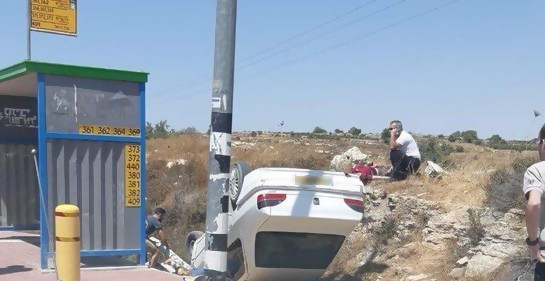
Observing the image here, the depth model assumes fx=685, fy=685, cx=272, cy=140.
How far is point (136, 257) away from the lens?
981 cm

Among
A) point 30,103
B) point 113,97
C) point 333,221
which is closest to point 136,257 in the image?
point 113,97

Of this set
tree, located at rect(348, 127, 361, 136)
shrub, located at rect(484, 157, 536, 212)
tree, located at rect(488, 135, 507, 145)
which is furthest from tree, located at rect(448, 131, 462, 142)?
shrub, located at rect(484, 157, 536, 212)

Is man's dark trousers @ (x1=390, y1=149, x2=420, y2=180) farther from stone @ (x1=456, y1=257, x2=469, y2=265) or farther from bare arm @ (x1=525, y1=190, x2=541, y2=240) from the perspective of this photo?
bare arm @ (x1=525, y1=190, x2=541, y2=240)

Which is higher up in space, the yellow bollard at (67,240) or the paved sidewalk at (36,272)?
the yellow bollard at (67,240)

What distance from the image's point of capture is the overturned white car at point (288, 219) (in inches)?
327

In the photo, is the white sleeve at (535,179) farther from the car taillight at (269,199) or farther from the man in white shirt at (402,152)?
the man in white shirt at (402,152)

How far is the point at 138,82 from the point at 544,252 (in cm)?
584

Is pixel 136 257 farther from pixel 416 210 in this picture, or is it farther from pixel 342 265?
pixel 416 210

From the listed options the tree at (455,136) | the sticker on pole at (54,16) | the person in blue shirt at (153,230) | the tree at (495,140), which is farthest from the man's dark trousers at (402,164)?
the tree at (455,136)

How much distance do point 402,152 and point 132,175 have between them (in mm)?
5812

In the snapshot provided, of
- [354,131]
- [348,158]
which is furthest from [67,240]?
[354,131]

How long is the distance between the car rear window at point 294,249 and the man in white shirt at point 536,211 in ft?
11.3

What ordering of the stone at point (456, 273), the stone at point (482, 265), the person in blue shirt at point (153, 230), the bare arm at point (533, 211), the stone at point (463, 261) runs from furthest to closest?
the person in blue shirt at point (153, 230) → the stone at point (463, 261) → the stone at point (456, 273) → the stone at point (482, 265) → the bare arm at point (533, 211)

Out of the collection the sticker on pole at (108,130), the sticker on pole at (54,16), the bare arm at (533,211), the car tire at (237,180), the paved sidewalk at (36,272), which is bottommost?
the paved sidewalk at (36,272)
